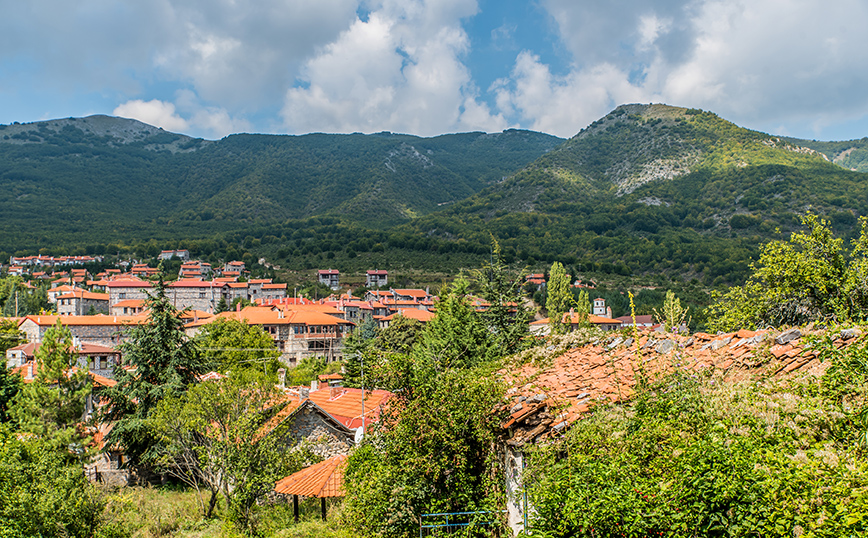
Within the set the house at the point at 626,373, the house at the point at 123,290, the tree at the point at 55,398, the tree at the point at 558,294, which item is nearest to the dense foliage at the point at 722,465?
the house at the point at 626,373

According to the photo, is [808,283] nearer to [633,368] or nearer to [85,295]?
[633,368]

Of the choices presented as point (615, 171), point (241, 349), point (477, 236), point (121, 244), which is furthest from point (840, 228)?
point (121, 244)

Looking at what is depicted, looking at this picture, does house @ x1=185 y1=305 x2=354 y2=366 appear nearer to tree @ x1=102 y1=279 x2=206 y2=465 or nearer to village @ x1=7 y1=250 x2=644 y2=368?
village @ x1=7 y1=250 x2=644 y2=368

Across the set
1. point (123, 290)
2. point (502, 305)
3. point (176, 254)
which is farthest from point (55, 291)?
point (502, 305)

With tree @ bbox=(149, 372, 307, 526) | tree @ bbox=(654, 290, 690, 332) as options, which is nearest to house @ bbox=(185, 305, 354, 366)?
tree @ bbox=(149, 372, 307, 526)

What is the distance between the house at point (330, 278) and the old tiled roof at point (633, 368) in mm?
101123

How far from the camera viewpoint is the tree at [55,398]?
907 inches

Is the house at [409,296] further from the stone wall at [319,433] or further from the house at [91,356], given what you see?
the stone wall at [319,433]

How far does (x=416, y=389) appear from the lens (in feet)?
34.4

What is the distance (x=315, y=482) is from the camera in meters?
17.2

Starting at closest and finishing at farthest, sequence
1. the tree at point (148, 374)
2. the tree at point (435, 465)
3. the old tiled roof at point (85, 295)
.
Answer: the tree at point (435, 465) → the tree at point (148, 374) → the old tiled roof at point (85, 295)

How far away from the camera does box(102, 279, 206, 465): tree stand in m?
26.4

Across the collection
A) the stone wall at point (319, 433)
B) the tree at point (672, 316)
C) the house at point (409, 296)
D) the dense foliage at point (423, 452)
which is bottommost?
the stone wall at point (319, 433)

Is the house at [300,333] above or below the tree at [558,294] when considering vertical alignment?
below
